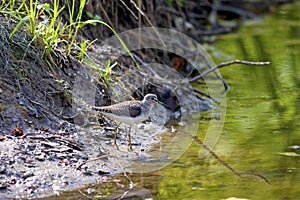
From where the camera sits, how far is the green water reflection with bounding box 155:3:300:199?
5914 millimetres

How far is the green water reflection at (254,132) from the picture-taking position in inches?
233

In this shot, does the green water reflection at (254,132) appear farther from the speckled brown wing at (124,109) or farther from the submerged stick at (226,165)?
the speckled brown wing at (124,109)

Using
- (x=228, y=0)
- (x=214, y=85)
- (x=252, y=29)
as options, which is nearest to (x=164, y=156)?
(x=214, y=85)

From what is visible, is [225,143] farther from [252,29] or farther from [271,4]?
[271,4]

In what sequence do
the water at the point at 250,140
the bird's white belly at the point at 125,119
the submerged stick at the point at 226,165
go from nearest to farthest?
the water at the point at 250,140 → the submerged stick at the point at 226,165 → the bird's white belly at the point at 125,119

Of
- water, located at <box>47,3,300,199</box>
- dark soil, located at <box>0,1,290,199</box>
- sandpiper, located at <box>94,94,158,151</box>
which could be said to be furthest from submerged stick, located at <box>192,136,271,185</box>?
sandpiper, located at <box>94,94,158,151</box>

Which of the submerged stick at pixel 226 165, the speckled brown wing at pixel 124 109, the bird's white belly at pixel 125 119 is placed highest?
the speckled brown wing at pixel 124 109

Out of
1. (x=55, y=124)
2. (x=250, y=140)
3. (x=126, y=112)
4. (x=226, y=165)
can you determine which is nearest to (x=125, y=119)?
(x=126, y=112)

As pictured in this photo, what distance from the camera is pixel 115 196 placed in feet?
18.8

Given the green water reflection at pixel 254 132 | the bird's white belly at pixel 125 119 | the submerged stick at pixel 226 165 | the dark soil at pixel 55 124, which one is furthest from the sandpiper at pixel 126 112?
the submerged stick at pixel 226 165

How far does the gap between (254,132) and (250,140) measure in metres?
0.30

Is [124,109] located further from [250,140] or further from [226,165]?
[250,140]

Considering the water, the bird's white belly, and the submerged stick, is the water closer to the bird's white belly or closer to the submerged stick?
the submerged stick

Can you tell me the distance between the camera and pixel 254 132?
7652 millimetres
